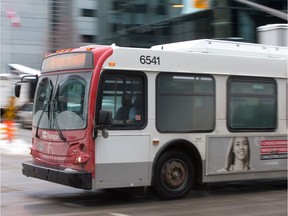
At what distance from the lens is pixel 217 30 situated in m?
32.4

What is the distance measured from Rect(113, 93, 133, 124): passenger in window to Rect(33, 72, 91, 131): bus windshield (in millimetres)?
602

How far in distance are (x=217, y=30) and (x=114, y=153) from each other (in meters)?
25.0

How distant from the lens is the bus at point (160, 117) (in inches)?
335

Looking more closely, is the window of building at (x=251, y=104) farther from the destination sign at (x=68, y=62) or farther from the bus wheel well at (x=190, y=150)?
the destination sign at (x=68, y=62)

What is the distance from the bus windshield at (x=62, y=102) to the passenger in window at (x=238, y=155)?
10.2 feet

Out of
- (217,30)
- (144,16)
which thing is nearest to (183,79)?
(217,30)

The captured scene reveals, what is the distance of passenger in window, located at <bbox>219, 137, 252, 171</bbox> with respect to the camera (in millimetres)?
9906

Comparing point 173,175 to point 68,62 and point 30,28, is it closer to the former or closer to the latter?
point 68,62

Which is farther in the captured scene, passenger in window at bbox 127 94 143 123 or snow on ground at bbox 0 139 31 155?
snow on ground at bbox 0 139 31 155

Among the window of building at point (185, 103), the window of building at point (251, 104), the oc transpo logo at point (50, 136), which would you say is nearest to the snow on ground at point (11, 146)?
the oc transpo logo at point (50, 136)

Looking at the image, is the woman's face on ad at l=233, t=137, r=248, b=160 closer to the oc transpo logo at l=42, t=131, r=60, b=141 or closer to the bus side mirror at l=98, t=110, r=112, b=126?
the bus side mirror at l=98, t=110, r=112, b=126

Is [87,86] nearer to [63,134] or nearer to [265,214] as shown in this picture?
[63,134]

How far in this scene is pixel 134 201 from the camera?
29.9 feet

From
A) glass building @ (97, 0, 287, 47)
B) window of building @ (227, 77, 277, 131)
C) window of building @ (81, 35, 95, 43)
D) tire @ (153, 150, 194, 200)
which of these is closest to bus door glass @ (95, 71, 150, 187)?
tire @ (153, 150, 194, 200)
